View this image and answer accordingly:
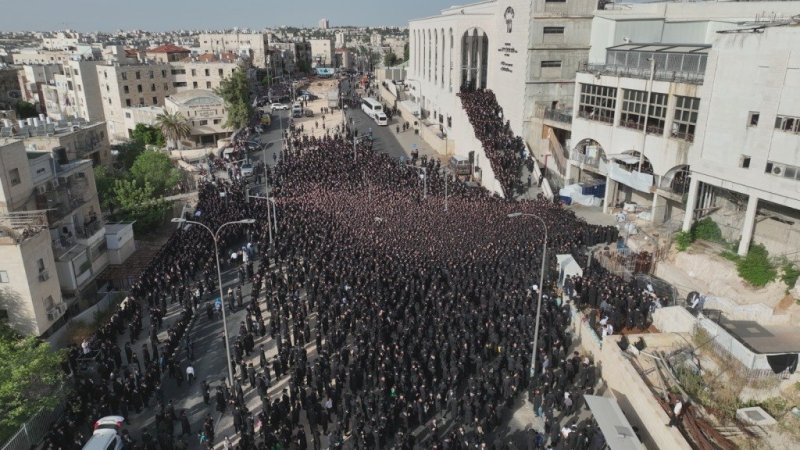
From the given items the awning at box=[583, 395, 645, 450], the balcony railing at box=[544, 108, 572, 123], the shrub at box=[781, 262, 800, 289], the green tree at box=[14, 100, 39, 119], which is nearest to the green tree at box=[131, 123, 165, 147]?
the green tree at box=[14, 100, 39, 119]

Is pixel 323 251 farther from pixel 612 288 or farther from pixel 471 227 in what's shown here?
pixel 612 288

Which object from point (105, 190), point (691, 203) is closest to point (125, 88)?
point (105, 190)

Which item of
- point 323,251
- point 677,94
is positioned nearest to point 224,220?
point 323,251

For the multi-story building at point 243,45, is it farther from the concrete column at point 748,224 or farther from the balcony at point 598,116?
the concrete column at point 748,224

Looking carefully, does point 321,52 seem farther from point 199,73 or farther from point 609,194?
point 609,194

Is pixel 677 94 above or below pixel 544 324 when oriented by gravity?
above
